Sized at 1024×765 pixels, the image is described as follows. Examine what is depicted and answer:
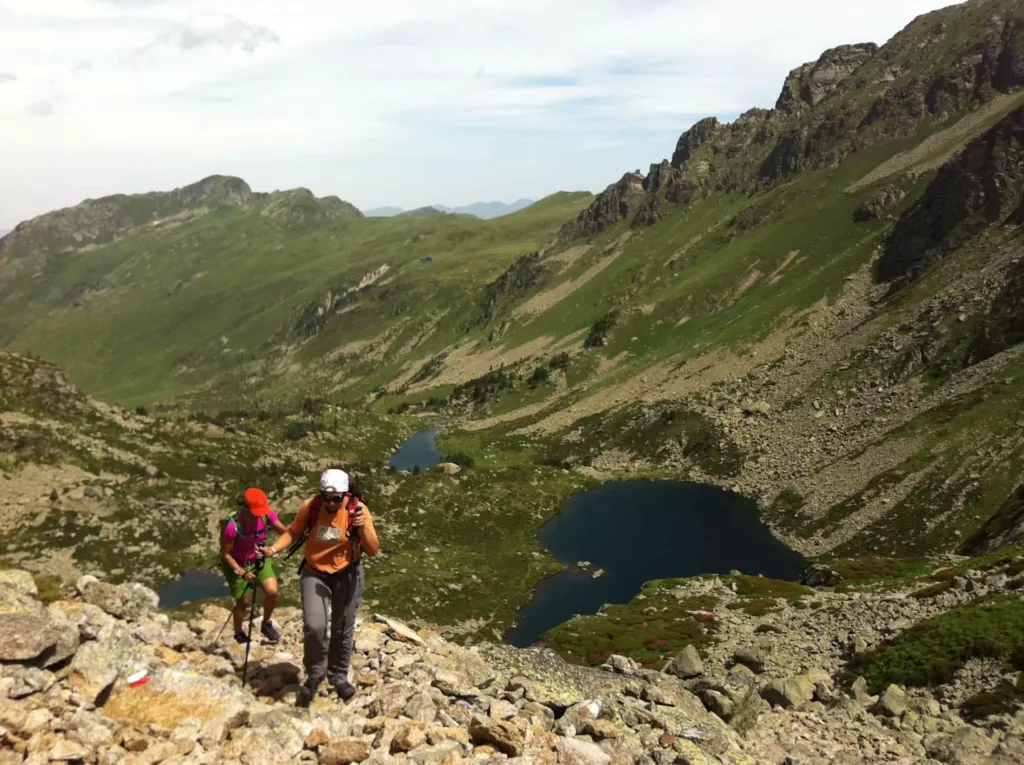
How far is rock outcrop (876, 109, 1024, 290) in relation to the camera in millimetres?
141250

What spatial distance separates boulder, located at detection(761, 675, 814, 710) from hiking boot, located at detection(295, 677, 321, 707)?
22.4 meters

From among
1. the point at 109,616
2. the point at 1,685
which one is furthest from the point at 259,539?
the point at 1,685

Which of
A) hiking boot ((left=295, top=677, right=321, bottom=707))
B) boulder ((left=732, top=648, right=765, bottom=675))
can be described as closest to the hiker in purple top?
hiking boot ((left=295, top=677, right=321, bottom=707))

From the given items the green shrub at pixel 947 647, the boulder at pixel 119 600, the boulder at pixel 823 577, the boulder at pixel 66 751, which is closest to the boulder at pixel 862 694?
the green shrub at pixel 947 647

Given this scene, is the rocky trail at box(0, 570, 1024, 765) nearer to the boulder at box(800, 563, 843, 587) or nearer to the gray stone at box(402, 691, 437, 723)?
the gray stone at box(402, 691, 437, 723)

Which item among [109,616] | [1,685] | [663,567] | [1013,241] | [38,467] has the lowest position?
[663,567]

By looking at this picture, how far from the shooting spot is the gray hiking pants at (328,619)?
14.5 metres

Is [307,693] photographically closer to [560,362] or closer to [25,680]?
[25,680]

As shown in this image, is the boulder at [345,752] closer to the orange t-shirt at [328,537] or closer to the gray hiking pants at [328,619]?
the gray hiking pants at [328,619]

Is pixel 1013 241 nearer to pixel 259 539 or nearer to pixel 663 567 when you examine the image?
pixel 663 567

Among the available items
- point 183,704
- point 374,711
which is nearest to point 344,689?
point 374,711

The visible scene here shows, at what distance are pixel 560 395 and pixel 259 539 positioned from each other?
160 meters

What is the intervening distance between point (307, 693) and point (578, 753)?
6.08m

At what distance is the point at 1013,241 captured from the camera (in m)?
123
